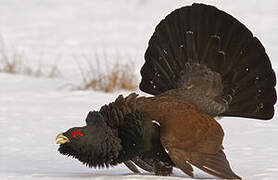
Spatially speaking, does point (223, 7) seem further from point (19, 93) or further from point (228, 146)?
point (228, 146)

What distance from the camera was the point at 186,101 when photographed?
543cm

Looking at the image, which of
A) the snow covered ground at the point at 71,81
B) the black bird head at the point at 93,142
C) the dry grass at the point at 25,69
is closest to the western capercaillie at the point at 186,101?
the black bird head at the point at 93,142

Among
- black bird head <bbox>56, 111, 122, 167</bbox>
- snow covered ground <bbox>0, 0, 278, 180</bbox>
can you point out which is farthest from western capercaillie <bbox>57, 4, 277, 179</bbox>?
snow covered ground <bbox>0, 0, 278, 180</bbox>

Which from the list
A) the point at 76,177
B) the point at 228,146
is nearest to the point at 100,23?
the point at 228,146

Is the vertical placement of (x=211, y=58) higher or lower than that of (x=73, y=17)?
higher

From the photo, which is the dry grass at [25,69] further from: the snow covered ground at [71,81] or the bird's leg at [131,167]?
the bird's leg at [131,167]

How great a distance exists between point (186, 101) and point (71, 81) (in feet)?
21.1

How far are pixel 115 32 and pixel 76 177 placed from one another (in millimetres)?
12075

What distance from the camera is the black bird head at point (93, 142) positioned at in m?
4.74

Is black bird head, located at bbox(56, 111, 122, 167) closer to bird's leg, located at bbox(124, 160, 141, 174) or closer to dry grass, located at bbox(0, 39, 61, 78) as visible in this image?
bird's leg, located at bbox(124, 160, 141, 174)

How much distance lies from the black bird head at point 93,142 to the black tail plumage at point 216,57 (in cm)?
136

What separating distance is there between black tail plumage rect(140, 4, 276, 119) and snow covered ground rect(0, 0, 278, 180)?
55 centimetres

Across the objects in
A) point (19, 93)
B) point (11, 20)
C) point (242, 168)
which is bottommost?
point (11, 20)

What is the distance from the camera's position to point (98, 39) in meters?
15.9
